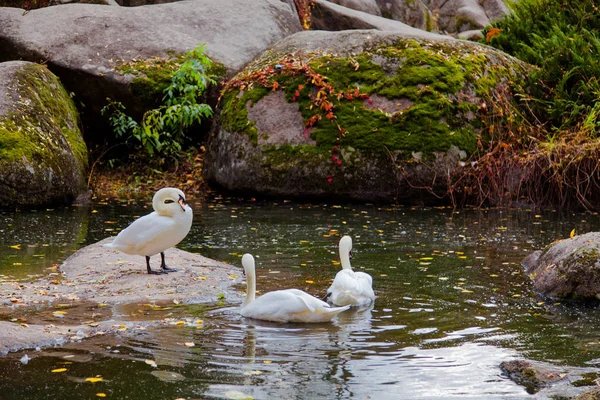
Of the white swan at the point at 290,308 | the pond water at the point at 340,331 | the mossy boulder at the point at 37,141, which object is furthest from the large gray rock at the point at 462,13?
the white swan at the point at 290,308

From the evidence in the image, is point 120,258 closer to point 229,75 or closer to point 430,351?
point 430,351

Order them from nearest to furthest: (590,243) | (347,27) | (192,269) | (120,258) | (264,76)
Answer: (590,243)
(192,269)
(120,258)
(264,76)
(347,27)

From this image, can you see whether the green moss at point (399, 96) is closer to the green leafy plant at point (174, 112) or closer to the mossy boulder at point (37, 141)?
the green leafy plant at point (174, 112)

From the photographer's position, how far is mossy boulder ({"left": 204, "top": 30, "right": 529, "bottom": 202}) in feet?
47.1

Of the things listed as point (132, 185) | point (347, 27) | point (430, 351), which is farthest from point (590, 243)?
point (347, 27)

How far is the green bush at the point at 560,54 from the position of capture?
15.1 meters

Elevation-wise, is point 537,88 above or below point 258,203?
above

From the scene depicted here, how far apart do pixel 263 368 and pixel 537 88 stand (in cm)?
1139

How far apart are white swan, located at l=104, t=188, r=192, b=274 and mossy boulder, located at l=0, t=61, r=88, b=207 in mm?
5607

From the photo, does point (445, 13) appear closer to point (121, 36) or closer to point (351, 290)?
point (121, 36)

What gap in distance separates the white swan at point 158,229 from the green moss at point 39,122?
19.2 ft

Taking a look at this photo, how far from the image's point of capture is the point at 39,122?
48.0 feet

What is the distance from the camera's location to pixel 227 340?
642 centimetres

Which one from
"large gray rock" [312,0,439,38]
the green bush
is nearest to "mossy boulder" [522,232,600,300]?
the green bush
